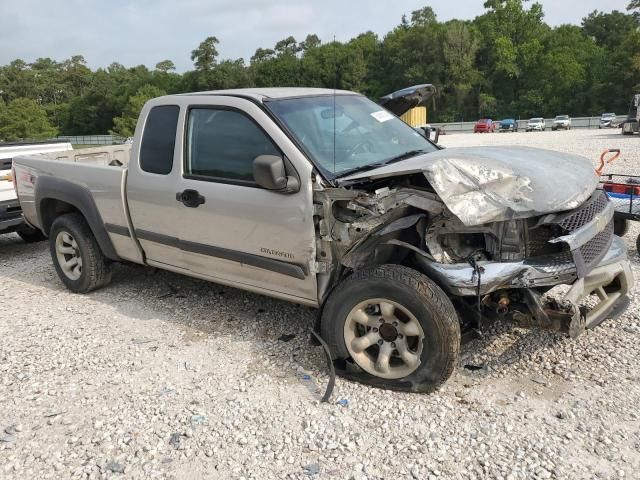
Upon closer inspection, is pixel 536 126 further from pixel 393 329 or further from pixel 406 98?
pixel 393 329

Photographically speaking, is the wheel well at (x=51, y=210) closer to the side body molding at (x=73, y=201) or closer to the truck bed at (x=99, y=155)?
the side body molding at (x=73, y=201)

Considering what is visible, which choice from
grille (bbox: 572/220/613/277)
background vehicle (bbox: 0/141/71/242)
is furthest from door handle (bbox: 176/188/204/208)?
background vehicle (bbox: 0/141/71/242)

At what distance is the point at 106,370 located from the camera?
3941 mm

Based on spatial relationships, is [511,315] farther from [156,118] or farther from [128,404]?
[156,118]

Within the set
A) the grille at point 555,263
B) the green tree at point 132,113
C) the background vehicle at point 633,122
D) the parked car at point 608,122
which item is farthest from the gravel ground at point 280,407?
the green tree at point 132,113

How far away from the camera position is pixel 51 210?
18.9ft

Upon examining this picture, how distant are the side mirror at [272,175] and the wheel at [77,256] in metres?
2.62

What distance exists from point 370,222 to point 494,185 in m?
0.76

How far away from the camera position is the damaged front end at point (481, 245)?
3127mm

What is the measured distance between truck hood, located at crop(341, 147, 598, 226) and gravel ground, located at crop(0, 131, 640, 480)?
113cm

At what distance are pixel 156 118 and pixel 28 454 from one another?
268 centimetres

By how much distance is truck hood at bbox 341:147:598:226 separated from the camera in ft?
10.1

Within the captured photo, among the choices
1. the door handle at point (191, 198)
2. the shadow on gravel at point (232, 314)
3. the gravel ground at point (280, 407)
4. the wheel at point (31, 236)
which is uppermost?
the door handle at point (191, 198)

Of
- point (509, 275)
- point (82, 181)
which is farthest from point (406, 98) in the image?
point (82, 181)
